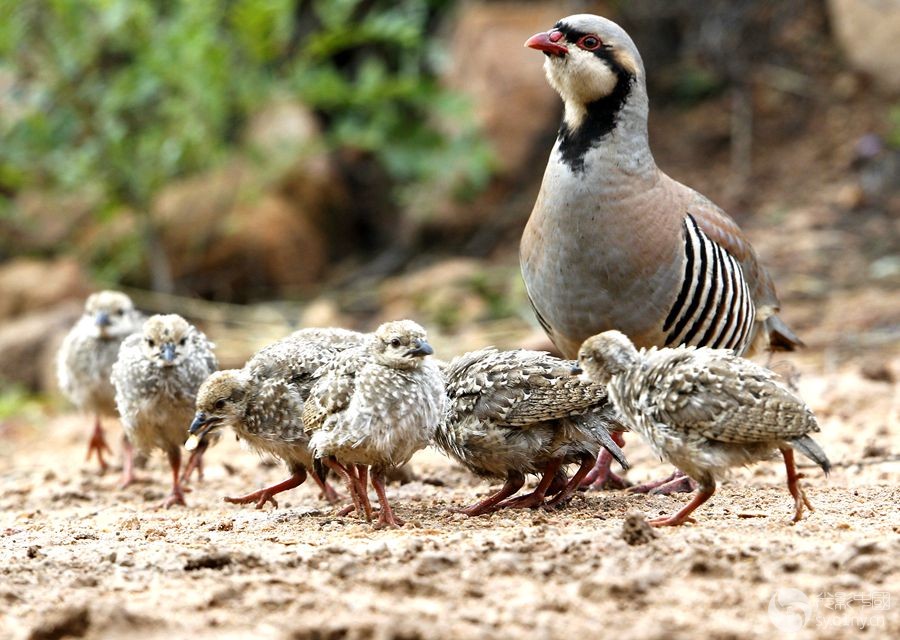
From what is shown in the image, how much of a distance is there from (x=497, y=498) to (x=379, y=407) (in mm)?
710

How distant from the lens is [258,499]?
18.0ft

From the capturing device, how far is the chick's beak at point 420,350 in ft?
15.2

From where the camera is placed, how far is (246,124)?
12.3 metres

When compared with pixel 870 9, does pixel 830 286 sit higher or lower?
lower

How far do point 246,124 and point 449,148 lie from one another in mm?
2099

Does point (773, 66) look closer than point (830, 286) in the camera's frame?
No

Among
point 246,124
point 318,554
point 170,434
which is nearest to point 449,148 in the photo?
point 246,124

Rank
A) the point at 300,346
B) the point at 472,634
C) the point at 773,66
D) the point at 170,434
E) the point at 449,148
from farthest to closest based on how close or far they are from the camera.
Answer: the point at 773,66 → the point at 449,148 → the point at 170,434 → the point at 300,346 → the point at 472,634

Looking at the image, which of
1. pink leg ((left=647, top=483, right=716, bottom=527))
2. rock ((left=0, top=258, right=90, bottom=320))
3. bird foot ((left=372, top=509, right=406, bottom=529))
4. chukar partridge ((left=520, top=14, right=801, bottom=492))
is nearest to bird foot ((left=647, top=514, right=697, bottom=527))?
pink leg ((left=647, top=483, right=716, bottom=527))

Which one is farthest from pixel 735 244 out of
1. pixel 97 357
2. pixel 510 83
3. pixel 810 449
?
pixel 510 83

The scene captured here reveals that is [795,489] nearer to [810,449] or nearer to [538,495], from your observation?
[810,449]

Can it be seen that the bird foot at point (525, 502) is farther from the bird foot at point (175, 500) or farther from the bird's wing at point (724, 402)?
the bird foot at point (175, 500)

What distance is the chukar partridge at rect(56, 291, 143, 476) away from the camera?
6840 millimetres

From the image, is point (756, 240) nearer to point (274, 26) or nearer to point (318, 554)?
point (274, 26)
